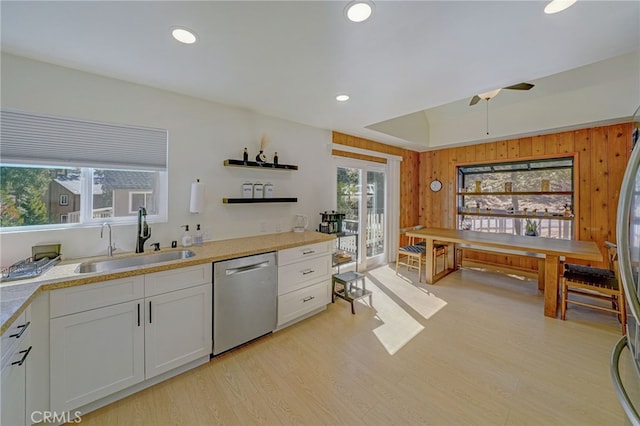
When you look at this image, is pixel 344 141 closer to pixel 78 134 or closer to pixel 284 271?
pixel 284 271

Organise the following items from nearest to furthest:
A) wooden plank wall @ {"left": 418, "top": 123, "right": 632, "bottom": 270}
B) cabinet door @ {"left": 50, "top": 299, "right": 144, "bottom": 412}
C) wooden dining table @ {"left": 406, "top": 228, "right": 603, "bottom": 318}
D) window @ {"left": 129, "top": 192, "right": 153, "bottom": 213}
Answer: cabinet door @ {"left": 50, "top": 299, "right": 144, "bottom": 412}
window @ {"left": 129, "top": 192, "right": 153, "bottom": 213}
wooden dining table @ {"left": 406, "top": 228, "right": 603, "bottom": 318}
wooden plank wall @ {"left": 418, "top": 123, "right": 632, "bottom": 270}

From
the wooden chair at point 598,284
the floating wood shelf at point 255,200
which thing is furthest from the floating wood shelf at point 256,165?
the wooden chair at point 598,284

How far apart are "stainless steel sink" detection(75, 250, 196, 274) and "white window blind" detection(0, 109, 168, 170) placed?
828mm

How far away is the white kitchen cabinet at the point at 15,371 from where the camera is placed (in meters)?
1.15

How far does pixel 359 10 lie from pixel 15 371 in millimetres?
2624

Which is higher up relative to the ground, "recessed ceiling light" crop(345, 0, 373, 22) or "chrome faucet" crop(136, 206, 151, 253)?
"recessed ceiling light" crop(345, 0, 373, 22)

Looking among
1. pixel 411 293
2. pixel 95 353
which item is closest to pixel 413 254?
pixel 411 293

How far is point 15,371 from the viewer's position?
1248mm

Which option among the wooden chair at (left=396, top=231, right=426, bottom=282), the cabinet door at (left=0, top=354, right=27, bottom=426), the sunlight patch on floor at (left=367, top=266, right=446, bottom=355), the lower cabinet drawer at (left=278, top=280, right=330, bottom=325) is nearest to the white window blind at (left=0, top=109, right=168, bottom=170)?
the cabinet door at (left=0, top=354, right=27, bottom=426)

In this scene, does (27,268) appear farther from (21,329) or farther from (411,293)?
(411,293)

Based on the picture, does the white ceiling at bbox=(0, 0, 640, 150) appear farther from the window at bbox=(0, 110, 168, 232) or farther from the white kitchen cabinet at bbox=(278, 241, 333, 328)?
the white kitchen cabinet at bbox=(278, 241, 333, 328)

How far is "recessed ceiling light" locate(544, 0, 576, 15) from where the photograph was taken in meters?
1.36

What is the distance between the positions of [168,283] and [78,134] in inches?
57.4

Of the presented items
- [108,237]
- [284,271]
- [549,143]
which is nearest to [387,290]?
[284,271]
